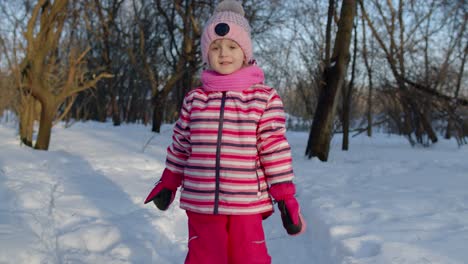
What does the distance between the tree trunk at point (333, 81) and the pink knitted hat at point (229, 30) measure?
5356 millimetres

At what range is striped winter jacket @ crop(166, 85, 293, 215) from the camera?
1.67 metres

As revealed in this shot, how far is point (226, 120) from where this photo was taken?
1.70m

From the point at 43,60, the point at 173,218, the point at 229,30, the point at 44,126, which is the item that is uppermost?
the point at 43,60

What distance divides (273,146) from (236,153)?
161 mm

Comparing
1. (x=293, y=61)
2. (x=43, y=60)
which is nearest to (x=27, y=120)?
(x=43, y=60)

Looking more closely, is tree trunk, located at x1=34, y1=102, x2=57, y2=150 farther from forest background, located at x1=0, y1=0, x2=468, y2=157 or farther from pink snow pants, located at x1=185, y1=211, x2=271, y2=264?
pink snow pants, located at x1=185, y1=211, x2=271, y2=264

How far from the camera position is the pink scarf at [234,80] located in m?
1.75

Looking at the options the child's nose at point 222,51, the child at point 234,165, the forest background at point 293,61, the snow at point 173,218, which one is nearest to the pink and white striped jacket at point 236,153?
the child at point 234,165

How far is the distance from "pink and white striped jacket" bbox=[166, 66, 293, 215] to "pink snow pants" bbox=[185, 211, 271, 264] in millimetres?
52

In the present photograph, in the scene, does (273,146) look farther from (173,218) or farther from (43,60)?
(43,60)

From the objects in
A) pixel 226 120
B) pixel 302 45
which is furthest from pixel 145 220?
pixel 302 45

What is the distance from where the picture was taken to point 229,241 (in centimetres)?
171

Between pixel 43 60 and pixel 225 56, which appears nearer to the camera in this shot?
pixel 225 56

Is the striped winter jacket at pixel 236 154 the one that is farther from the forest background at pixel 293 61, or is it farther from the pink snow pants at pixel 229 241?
the forest background at pixel 293 61
